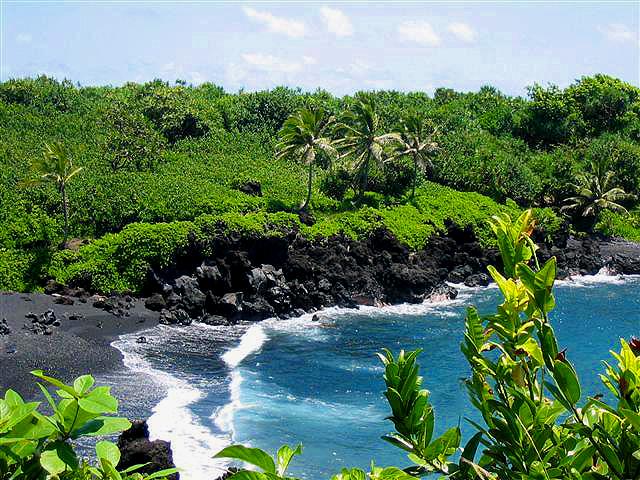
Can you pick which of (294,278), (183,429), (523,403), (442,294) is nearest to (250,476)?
(523,403)

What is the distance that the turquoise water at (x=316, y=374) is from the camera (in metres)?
25.9

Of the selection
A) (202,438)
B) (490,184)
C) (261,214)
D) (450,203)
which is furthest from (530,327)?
(490,184)

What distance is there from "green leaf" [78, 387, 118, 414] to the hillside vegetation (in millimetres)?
37928

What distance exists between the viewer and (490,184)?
6047 cm

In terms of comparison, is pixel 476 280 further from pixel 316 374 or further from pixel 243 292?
pixel 316 374

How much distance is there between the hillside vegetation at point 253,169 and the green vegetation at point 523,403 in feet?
124

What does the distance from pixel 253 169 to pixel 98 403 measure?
5173cm

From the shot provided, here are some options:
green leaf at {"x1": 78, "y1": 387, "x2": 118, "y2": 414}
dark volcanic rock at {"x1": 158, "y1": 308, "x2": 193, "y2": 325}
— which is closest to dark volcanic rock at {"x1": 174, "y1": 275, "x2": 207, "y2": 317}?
dark volcanic rock at {"x1": 158, "y1": 308, "x2": 193, "y2": 325}

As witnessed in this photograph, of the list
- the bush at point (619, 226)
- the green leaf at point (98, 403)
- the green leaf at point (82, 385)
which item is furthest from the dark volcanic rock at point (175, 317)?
the bush at point (619, 226)

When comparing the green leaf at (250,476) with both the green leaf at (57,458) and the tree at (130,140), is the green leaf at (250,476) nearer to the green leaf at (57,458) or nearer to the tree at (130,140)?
the green leaf at (57,458)

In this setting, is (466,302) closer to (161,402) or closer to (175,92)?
(161,402)

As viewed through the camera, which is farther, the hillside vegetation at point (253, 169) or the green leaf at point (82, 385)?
the hillside vegetation at point (253, 169)

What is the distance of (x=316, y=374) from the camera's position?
33.5 metres

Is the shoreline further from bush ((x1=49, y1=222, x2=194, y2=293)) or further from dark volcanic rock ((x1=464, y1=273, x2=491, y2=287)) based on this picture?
bush ((x1=49, y1=222, x2=194, y2=293))
